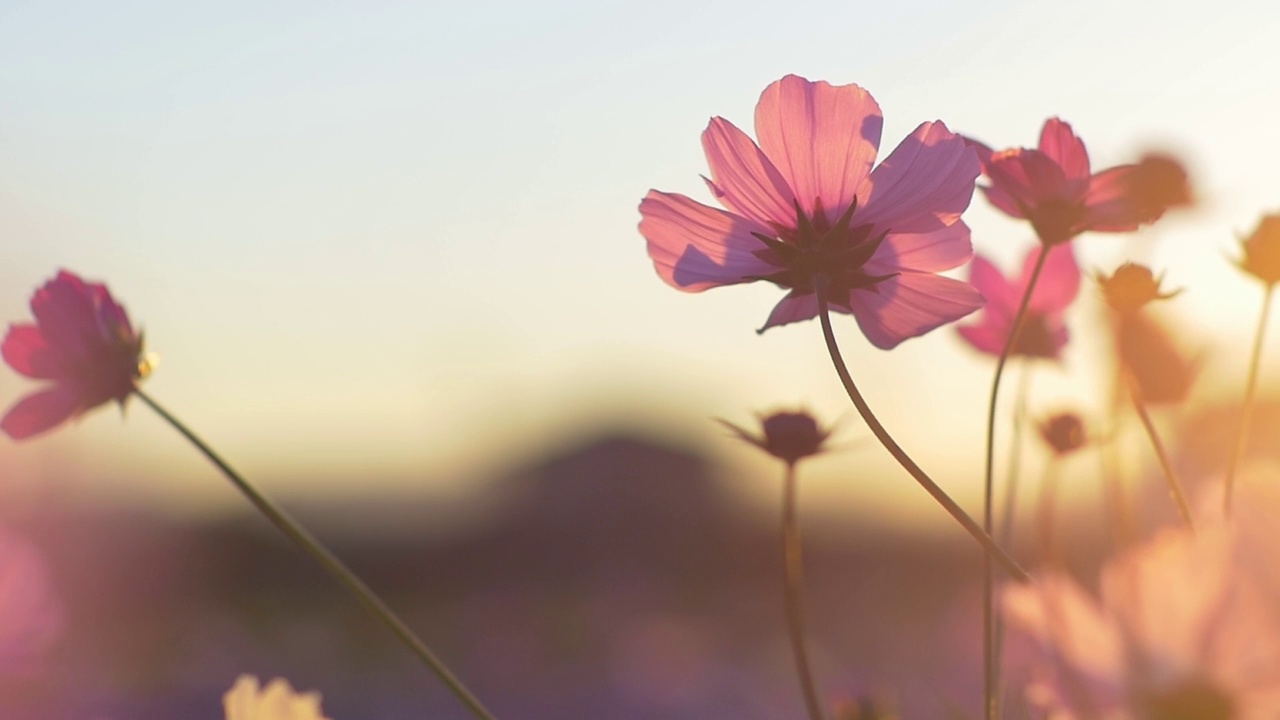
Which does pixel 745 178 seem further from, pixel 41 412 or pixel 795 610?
pixel 41 412

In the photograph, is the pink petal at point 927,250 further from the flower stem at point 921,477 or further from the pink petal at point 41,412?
the pink petal at point 41,412

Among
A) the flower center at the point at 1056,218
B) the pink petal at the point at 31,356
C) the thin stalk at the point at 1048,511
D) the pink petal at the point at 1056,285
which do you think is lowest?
the thin stalk at the point at 1048,511

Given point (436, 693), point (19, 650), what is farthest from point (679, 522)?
point (19, 650)

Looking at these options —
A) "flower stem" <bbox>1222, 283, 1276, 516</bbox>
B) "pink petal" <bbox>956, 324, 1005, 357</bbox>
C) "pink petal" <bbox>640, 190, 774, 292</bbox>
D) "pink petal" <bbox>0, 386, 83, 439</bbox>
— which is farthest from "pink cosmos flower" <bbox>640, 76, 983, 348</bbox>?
"pink petal" <bbox>0, 386, 83, 439</bbox>

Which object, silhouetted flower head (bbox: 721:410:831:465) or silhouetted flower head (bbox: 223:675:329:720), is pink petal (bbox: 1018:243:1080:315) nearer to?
silhouetted flower head (bbox: 721:410:831:465)

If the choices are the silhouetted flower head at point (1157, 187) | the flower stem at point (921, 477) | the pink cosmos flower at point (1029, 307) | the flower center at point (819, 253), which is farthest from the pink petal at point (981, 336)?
the flower stem at point (921, 477)

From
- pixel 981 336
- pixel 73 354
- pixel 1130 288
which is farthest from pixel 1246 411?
pixel 73 354

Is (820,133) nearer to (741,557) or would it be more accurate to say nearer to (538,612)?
(538,612)
